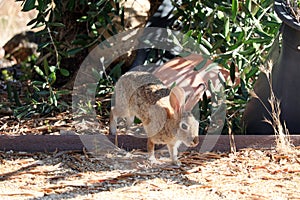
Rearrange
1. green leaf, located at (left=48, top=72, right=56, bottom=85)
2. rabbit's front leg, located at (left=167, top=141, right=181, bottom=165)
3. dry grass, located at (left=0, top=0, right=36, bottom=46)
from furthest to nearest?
dry grass, located at (left=0, top=0, right=36, bottom=46)
green leaf, located at (left=48, top=72, right=56, bottom=85)
rabbit's front leg, located at (left=167, top=141, right=181, bottom=165)

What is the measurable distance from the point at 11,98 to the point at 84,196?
6.05 feet

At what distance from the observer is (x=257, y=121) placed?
14.6ft

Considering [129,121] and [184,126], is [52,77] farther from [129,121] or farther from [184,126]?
[184,126]

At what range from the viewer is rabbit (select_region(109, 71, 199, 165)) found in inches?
149

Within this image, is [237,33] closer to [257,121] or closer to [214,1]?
[214,1]

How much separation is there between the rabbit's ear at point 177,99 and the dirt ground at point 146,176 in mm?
384

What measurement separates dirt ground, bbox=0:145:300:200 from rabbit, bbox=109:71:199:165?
179 mm

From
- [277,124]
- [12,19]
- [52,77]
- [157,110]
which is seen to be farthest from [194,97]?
[12,19]

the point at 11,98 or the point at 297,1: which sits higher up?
the point at 297,1

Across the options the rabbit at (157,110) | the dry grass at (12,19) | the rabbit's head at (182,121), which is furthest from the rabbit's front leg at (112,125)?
the dry grass at (12,19)

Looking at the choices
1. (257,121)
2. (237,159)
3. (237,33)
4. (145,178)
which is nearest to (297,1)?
(237,33)

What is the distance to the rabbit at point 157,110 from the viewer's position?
3.79 meters

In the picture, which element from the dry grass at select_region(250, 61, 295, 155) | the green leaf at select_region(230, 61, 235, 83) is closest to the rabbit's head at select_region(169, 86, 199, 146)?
the dry grass at select_region(250, 61, 295, 155)

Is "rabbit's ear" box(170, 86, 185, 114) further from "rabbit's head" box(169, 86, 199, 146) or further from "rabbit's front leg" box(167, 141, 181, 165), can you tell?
"rabbit's front leg" box(167, 141, 181, 165)
